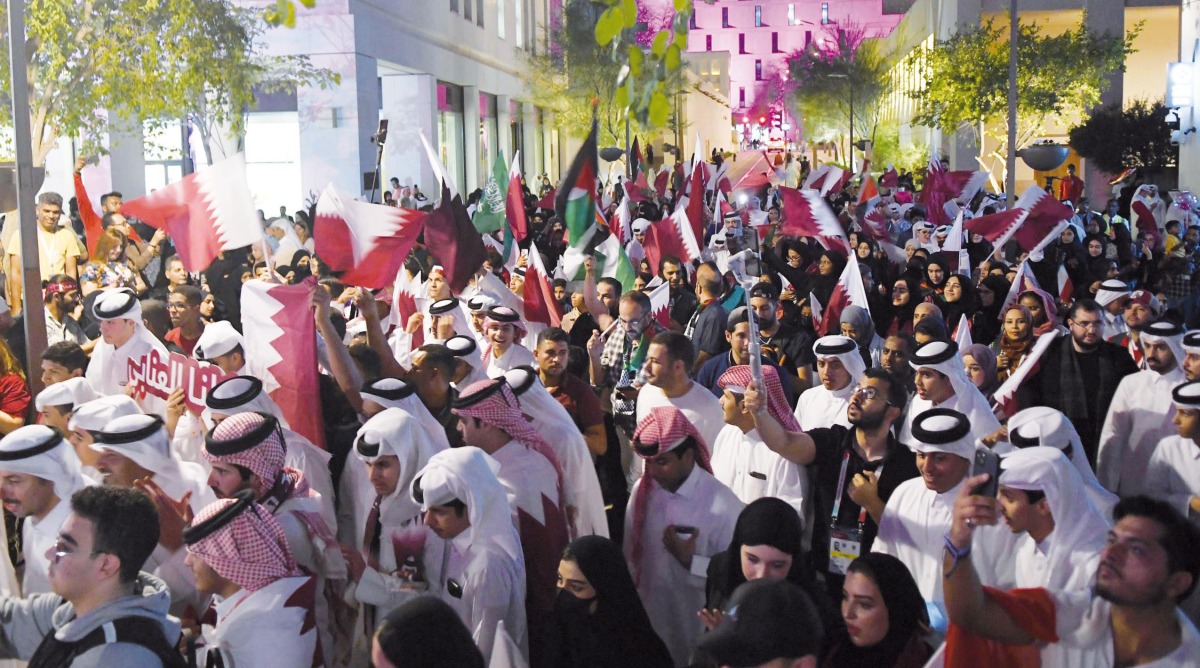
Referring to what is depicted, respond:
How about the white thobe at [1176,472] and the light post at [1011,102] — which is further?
the light post at [1011,102]

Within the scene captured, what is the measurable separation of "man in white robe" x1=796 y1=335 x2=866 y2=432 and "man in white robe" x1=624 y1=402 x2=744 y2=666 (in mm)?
1880

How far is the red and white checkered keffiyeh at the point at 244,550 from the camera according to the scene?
13.6ft

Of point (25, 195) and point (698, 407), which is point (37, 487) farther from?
point (698, 407)

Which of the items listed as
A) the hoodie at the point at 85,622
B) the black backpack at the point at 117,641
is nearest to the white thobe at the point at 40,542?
the hoodie at the point at 85,622

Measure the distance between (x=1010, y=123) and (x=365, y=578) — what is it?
706 inches

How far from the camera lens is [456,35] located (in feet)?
136

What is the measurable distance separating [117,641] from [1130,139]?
1416 inches

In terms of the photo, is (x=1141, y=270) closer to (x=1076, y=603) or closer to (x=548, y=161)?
(x=1076, y=603)

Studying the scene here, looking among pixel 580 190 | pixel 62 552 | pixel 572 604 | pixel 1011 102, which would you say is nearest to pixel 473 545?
pixel 572 604

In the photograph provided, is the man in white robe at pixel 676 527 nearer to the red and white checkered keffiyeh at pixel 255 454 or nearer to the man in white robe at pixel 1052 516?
the man in white robe at pixel 1052 516

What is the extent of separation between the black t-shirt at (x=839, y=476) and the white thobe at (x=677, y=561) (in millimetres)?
601

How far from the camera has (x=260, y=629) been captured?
13.5 ft

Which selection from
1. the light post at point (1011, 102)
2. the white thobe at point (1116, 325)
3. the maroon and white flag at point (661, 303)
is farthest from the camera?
the light post at point (1011, 102)

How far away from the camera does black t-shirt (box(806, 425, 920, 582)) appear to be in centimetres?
567
